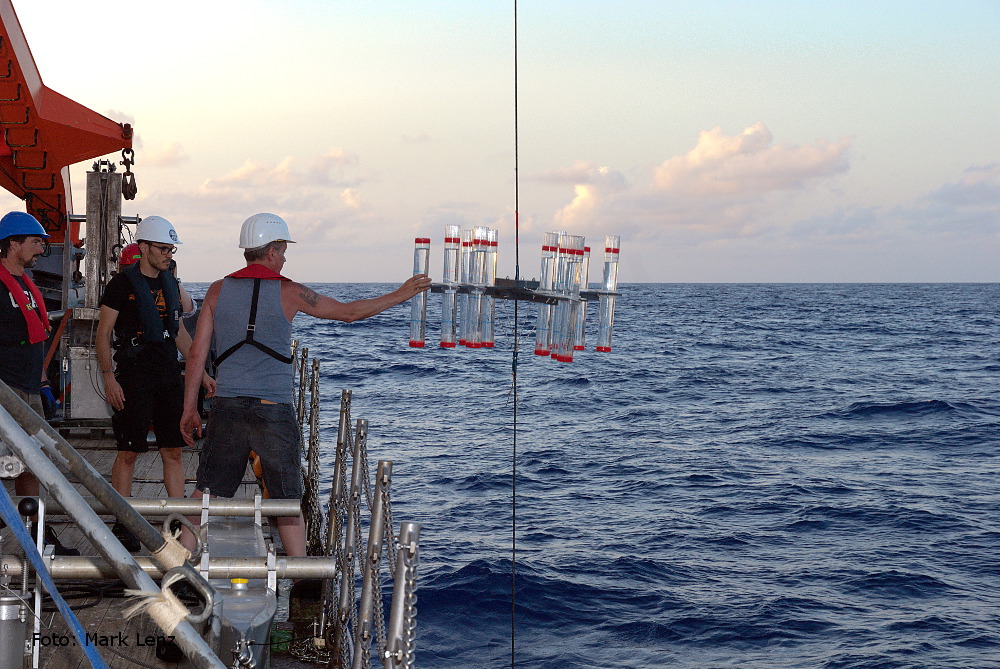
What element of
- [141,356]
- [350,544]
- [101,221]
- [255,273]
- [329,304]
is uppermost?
[101,221]

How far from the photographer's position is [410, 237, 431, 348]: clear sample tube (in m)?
5.49

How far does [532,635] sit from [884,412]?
1933 cm

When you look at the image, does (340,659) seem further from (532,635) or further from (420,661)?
(532,635)

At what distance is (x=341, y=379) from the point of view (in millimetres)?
32812

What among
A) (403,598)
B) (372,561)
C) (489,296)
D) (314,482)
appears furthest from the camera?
(314,482)

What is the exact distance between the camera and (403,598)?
304 cm

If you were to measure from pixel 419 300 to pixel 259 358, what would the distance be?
1351mm

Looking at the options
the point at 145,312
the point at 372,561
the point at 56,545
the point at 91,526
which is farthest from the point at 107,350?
the point at 91,526

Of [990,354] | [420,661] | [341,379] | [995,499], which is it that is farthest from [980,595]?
[990,354]

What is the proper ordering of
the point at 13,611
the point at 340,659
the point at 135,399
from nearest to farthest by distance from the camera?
the point at 13,611 → the point at 340,659 → the point at 135,399

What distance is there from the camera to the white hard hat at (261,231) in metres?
4.81

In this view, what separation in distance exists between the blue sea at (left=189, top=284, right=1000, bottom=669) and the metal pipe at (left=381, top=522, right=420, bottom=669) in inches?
99.0

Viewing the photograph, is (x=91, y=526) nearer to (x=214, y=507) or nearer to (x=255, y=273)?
(x=214, y=507)

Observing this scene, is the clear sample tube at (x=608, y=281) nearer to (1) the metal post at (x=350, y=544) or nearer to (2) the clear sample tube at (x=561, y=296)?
(2) the clear sample tube at (x=561, y=296)
